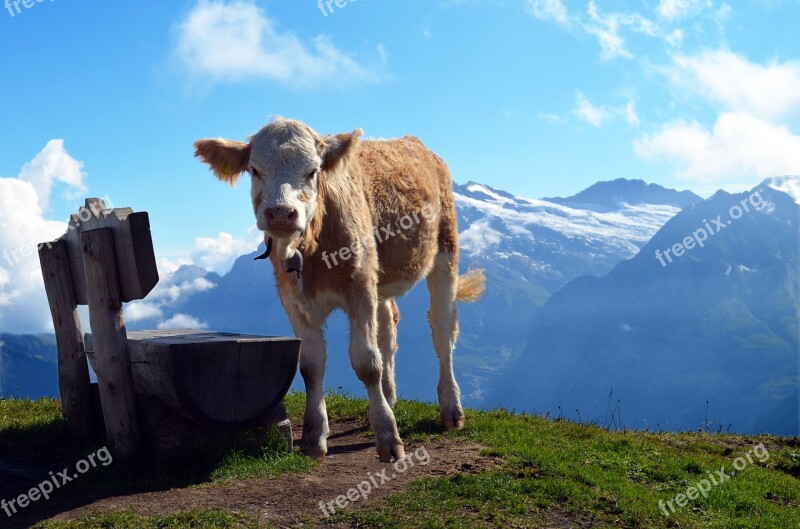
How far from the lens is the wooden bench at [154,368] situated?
24.9ft

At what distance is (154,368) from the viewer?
25.4 feet

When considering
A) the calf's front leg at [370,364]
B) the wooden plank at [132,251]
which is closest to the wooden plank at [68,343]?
the wooden plank at [132,251]

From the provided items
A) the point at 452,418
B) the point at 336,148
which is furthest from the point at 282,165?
the point at 452,418

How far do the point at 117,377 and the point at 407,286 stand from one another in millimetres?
4155

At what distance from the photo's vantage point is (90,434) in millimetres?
9141

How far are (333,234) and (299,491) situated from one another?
2.87m

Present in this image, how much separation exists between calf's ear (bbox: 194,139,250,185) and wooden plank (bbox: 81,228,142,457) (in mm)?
1351

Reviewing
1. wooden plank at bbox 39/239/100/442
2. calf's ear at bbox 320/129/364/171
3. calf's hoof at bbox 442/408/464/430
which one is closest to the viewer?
calf's ear at bbox 320/129/364/171

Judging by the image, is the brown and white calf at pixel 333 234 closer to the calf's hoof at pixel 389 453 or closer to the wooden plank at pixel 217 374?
the calf's hoof at pixel 389 453

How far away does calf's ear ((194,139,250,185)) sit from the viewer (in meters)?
8.25

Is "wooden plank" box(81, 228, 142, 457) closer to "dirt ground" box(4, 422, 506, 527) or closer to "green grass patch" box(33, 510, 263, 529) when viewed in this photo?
"dirt ground" box(4, 422, 506, 527)

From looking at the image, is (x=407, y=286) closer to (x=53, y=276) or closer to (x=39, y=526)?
(x=53, y=276)

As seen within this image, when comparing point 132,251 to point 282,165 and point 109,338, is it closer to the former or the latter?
point 109,338

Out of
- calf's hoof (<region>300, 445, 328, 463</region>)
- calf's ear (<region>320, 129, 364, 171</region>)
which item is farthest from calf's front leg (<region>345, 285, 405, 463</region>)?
calf's ear (<region>320, 129, 364, 171</region>)
